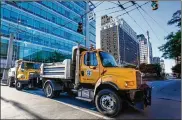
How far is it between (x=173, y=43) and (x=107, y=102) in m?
20.2

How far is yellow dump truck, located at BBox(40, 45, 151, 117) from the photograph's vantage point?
6539 mm

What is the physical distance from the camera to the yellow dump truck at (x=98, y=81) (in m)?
6.54

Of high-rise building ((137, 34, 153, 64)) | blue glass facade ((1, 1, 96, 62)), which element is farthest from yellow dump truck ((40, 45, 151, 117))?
high-rise building ((137, 34, 153, 64))

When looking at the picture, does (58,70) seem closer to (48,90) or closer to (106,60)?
(48,90)

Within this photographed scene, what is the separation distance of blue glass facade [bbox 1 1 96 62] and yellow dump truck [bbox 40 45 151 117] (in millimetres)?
28419

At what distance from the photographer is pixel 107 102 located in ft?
22.2

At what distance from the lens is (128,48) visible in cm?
9606

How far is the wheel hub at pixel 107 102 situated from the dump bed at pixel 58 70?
280 centimetres

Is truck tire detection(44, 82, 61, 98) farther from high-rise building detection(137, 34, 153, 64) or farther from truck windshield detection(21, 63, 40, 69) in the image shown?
high-rise building detection(137, 34, 153, 64)

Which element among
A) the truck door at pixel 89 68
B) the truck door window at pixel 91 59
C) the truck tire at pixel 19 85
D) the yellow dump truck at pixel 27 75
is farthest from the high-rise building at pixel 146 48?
the truck door window at pixel 91 59

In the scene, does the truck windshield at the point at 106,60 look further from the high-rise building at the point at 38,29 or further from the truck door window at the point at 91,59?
the high-rise building at the point at 38,29

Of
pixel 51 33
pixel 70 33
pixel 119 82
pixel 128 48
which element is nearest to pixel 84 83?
pixel 119 82

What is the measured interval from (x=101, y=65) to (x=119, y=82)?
1365mm

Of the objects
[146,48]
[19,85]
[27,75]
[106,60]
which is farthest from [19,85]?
[146,48]
